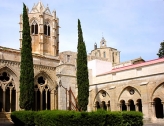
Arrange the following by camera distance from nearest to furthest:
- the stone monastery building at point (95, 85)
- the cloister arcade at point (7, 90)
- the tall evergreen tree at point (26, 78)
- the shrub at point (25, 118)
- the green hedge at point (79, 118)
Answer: the green hedge at point (79, 118) → the shrub at point (25, 118) → the tall evergreen tree at point (26, 78) → the stone monastery building at point (95, 85) → the cloister arcade at point (7, 90)

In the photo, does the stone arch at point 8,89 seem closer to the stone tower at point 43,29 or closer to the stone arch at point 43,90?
the stone arch at point 43,90

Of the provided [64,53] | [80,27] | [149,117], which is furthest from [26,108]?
[64,53]

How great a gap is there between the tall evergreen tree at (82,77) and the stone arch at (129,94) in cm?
416

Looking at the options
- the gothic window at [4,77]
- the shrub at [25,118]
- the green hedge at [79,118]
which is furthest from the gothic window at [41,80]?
the green hedge at [79,118]

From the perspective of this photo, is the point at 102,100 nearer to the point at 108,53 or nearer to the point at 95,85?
the point at 95,85

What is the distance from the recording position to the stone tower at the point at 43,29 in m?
36.9

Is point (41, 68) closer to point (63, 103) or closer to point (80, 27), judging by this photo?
point (63, 103)

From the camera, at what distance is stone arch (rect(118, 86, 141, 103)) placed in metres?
23.6

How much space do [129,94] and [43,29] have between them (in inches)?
717

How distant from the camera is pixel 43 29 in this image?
3703cm

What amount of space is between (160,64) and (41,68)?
1214 cm

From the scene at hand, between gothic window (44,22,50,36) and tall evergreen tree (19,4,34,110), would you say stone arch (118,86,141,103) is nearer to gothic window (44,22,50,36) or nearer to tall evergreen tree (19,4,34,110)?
tall evergreen tree (19,4,34,110)

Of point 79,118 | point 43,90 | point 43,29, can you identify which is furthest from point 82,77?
point 43,29

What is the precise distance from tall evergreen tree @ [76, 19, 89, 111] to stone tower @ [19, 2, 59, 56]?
47.2 feet
